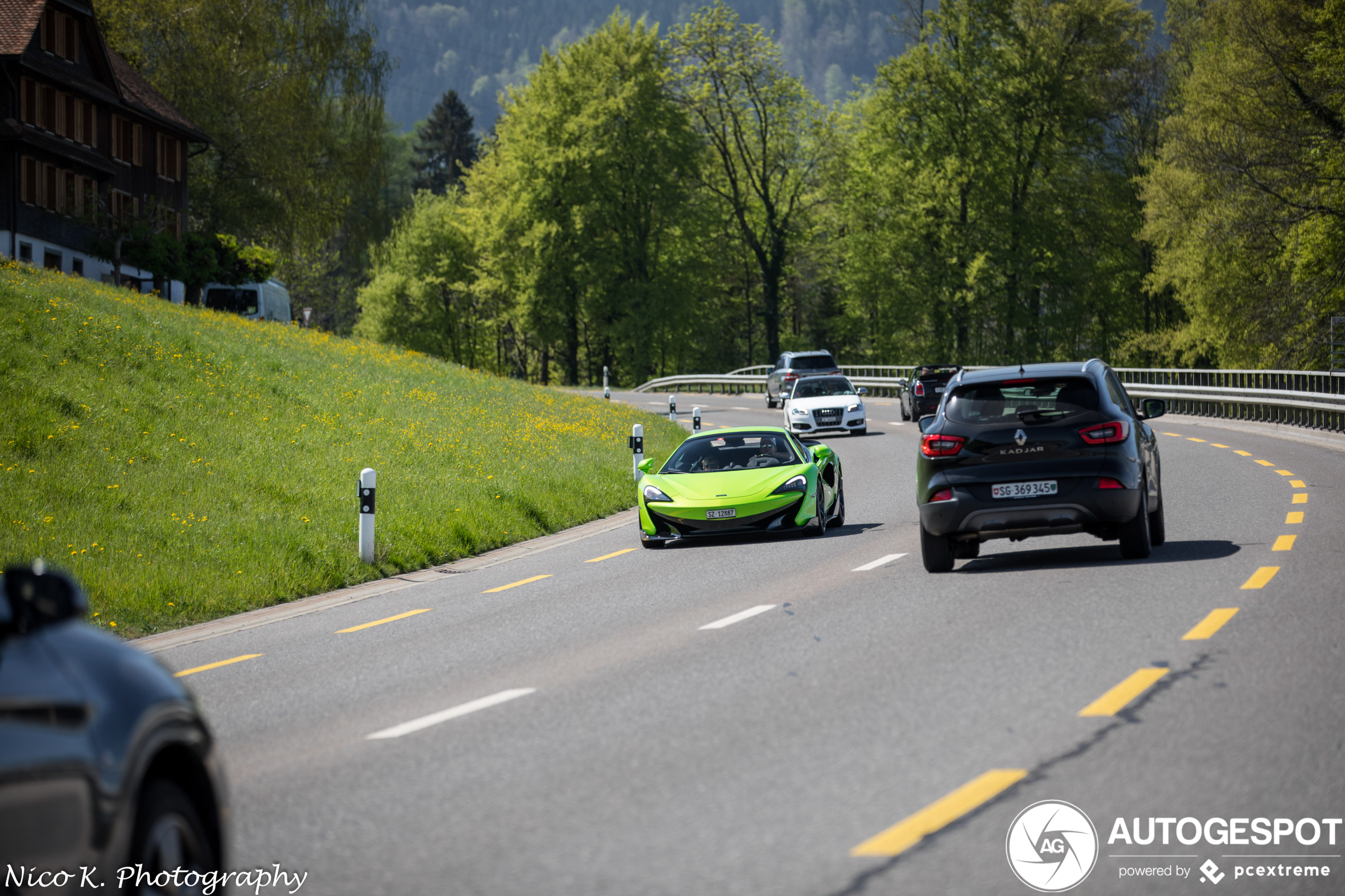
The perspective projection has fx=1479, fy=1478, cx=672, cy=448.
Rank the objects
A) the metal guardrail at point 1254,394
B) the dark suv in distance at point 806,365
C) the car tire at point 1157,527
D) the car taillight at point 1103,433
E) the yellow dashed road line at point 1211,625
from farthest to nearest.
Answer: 1. the dark suv in distance at point 806,365
2. the metal guardrail at point 1254,394
3. the car tire at point 1157,527
4. the car taillight at point 1103,433
5. the yellow dashed road line at point 1211,625

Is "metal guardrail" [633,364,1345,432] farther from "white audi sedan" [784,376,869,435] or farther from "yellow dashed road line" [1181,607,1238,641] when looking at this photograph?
"yellow dashed road line" [1181,607,1238,641]

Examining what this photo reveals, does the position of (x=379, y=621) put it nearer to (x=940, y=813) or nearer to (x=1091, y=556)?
(x=1091, y=556)

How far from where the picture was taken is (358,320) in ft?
331

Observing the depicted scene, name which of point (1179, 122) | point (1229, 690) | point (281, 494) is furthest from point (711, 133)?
point (1229, 690)

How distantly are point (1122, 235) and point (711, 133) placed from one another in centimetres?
→ 2052

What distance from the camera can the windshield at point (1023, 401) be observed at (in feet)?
41.0

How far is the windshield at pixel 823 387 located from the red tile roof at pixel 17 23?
25383 mm

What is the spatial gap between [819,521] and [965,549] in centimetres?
366

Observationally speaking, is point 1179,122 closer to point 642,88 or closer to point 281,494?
point 642,88

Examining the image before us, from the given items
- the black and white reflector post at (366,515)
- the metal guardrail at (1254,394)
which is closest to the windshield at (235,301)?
the metal guardrail at (1254,394)

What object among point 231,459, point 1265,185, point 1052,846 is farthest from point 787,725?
point 1265,185

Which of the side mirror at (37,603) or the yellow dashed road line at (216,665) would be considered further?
A: the yellow dashed road line at (216,665)

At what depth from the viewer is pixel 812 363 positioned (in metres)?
45.6

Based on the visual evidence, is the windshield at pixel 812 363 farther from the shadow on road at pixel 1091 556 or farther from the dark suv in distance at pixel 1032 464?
the dark suv in distance at pixel 1032 464
